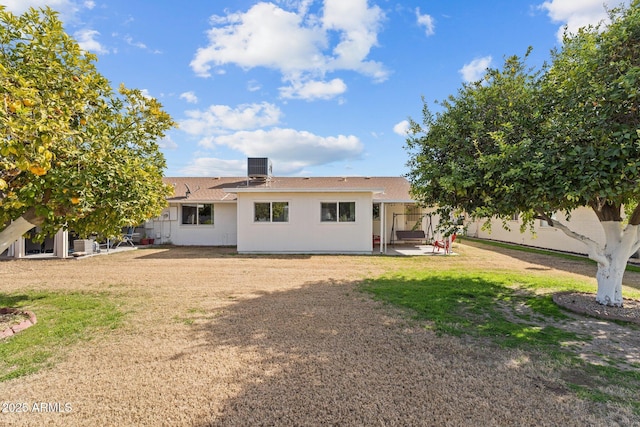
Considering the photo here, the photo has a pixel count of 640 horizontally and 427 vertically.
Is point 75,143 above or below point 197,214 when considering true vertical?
above

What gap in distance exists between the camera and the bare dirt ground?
2.85 meters

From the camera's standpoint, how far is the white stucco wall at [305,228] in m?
14.6

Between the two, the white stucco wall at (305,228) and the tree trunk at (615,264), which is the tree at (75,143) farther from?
the tree trunk at (615,264)

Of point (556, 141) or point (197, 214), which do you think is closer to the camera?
point (556, 141)

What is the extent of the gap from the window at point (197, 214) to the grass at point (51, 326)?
1130 cm

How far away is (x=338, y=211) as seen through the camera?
14633 mm

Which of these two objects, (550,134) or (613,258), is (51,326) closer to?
(550,134)

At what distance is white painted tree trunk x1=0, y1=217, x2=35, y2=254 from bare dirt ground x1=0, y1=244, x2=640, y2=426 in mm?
2293

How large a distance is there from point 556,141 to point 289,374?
18.7 feet

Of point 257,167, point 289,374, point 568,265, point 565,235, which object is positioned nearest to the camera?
point 289,374

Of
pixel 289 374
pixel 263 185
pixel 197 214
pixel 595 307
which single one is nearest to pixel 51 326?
pixel 289 374

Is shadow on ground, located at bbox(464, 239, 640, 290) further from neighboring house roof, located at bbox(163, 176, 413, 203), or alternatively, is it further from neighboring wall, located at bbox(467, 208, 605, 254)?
neighboring house roof, located at bbox(163, 176, 413, 203)

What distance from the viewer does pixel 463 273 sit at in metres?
10.1

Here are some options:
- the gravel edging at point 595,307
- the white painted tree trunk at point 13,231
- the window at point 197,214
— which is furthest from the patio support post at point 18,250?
A: the gravel edging at point 595,307
